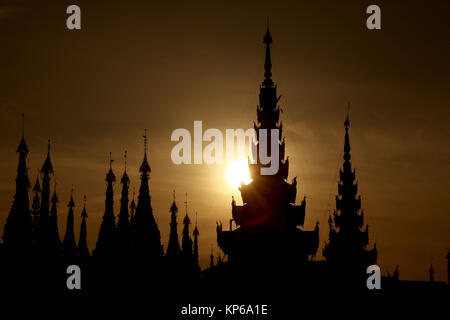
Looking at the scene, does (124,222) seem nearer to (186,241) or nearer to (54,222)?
(54,222)

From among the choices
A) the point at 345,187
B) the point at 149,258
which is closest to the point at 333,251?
the point at 345,187

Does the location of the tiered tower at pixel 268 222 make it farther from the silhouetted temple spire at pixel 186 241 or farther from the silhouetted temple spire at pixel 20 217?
the silhouetted temple spire at pixel 186 241

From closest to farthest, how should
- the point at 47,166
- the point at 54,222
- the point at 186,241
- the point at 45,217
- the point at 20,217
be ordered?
the point at 20,217 < the point at 45,217 < the point at 47,166 < the point at 54,222 < the point at 186,241

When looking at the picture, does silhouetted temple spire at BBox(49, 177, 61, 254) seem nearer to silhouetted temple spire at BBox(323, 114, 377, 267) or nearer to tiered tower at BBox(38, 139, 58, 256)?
tiered tower at BBox(38, 139, 58, 256)

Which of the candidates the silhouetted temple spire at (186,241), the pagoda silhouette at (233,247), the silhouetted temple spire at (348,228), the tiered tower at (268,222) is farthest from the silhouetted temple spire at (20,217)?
the silhouetted temple spire at (186,241)

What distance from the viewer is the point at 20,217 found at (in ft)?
264

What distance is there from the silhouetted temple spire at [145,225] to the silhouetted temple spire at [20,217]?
85.7 ft

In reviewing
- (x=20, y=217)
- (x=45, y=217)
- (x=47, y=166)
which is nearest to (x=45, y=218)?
(x=45, y=217)

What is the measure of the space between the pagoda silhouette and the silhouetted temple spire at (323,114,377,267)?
13 centimetres

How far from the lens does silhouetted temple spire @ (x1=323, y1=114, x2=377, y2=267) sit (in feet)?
355

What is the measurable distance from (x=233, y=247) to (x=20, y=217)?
27.3 m

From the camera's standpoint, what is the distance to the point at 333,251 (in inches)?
4456

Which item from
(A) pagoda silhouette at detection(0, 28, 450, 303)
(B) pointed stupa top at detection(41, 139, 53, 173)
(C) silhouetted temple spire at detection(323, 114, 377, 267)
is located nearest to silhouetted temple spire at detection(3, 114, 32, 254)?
(A) pagoda silhouette at detection(0, 28, 450, 303)
